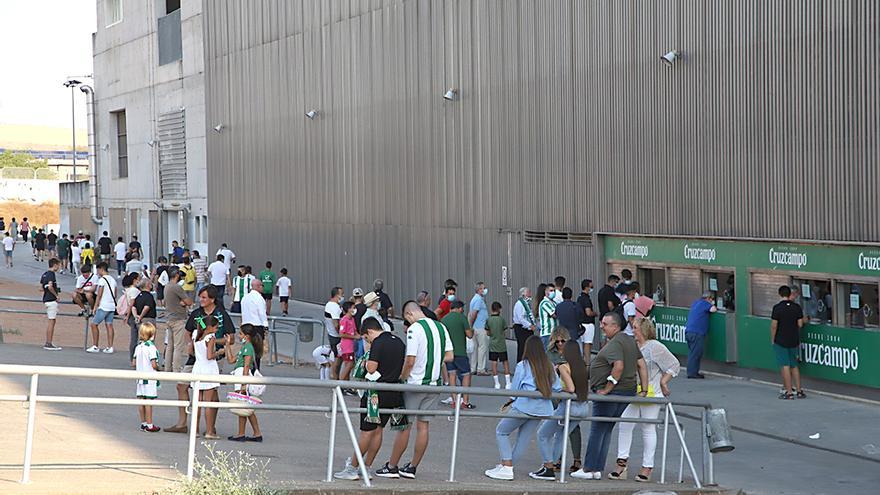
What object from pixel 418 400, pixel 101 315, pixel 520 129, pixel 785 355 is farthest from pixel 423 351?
pixel 520 129

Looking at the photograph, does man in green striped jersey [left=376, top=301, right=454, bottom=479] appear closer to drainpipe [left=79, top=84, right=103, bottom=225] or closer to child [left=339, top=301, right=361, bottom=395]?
child [left=339, top=301, right=361, bottom=395]

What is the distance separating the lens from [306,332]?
25.3 meters

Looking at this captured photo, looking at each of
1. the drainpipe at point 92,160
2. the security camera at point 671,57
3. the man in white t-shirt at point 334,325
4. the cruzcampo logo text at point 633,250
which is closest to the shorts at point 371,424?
the man in white t-shirt at point 334,325

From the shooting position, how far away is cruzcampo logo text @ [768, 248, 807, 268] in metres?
19.3

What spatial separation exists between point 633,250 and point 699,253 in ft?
6.92

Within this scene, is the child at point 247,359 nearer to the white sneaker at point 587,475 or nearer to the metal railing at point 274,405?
the metal railing at point 274,405

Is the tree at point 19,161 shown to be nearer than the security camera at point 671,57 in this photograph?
No

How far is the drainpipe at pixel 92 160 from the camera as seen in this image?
5997cm

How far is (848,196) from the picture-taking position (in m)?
Result: 18.3

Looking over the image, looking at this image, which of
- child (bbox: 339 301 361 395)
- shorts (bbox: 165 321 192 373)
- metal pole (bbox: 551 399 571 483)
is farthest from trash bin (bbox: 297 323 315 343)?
metal pole (bbox: 551 399 571 483)

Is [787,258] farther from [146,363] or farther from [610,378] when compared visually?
[146,363]

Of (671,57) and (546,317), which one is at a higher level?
(671,57)

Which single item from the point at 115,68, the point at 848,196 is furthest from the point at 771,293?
the point at 115,68

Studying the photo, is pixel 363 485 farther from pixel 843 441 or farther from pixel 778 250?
pixel 778 250
